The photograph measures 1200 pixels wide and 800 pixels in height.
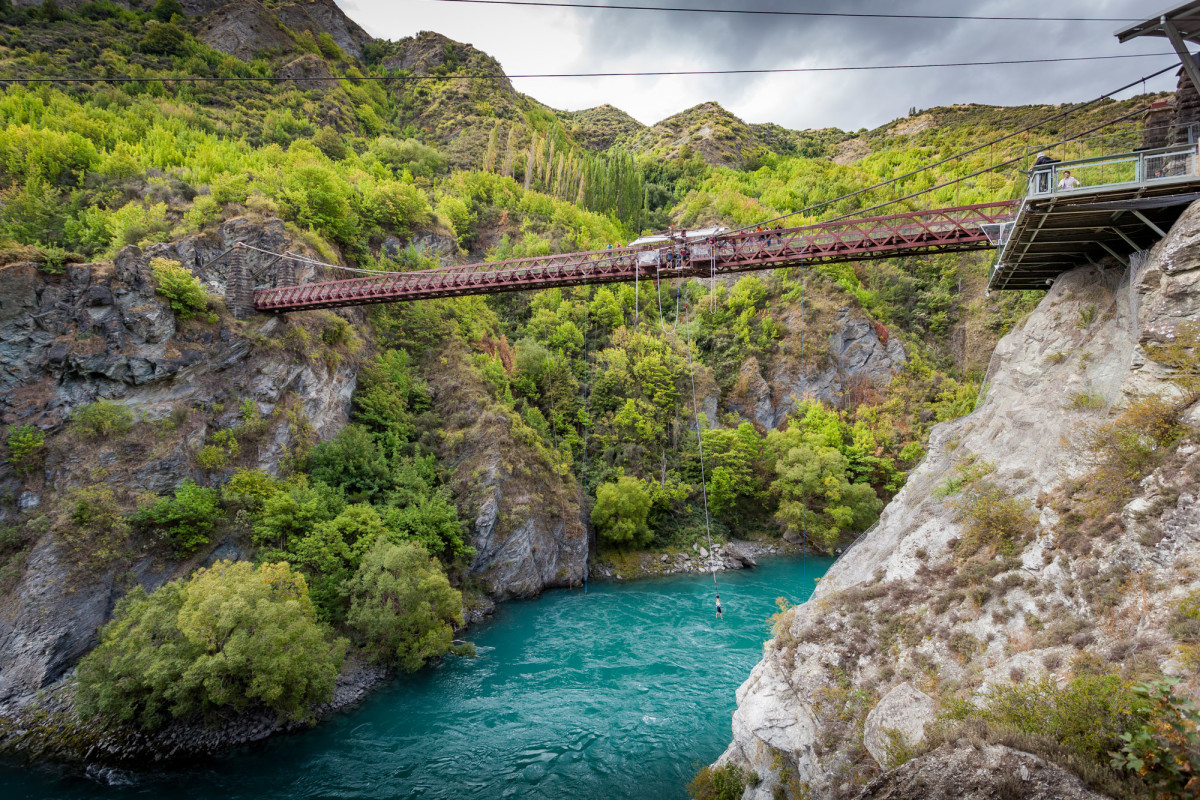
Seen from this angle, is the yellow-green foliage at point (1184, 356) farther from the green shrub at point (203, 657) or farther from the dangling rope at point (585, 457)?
the dangling rope at point (585, 457)

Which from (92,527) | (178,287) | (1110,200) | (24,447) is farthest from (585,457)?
(1110,200)

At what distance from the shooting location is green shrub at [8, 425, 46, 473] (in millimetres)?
16219

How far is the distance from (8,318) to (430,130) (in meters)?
45.5

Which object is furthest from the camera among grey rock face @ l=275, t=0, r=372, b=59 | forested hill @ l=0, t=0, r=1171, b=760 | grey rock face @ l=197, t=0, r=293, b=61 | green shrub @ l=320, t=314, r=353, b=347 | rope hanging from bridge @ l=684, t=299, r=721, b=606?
grey rock face @ l=275, t=0, r=372, b=59

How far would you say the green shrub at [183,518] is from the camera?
16.8m

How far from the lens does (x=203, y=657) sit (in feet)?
41.6

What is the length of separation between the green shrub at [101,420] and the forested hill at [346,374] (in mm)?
125

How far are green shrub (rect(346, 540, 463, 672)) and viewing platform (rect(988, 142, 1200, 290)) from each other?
18870mm

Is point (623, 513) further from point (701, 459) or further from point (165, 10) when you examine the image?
point (165, 10)

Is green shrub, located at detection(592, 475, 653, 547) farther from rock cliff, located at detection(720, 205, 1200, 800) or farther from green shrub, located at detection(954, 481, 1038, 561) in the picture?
green shrub, located at detection(954, 481, 1038, 561)

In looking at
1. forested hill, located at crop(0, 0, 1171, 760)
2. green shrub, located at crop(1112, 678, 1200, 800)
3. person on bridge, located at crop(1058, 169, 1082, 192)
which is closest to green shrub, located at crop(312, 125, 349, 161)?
forested hill, located at crop(0, 0, 1171, 760)

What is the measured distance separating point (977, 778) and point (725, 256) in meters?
14.4

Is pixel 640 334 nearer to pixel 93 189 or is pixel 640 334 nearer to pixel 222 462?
pixel 222 462

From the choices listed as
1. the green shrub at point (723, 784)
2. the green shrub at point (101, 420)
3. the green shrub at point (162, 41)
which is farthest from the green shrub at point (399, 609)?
the green shrub at point (162, 41)
